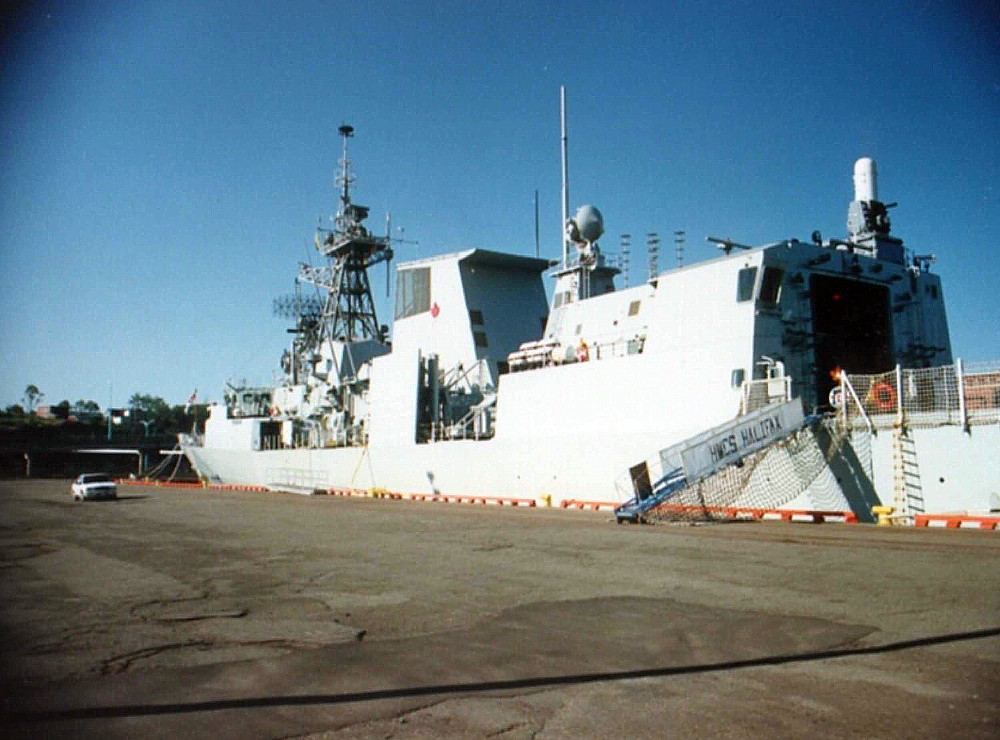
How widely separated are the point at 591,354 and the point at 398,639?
14.6 metres

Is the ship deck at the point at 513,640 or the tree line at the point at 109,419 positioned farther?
the tree line at the point at 109,419

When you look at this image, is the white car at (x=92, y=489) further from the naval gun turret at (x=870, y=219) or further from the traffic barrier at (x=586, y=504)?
the naval gun turret at (x=870, y=219)

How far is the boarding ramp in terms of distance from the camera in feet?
44.7

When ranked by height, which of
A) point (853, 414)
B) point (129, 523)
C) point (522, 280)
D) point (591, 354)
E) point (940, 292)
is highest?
point (522, 280)

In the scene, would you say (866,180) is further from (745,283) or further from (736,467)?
(736,467)

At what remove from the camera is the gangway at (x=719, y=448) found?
44.5 feet

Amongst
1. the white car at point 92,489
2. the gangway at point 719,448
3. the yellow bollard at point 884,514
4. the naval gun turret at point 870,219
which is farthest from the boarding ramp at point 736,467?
the white car at point 92,489

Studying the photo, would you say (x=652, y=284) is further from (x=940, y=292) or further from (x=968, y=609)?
(x=968, y=609)

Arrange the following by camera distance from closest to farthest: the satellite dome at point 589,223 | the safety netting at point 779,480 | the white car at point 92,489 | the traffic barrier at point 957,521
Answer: the traffic barrier at point 957,521
the safety netting at point 779,480
the satellite dome at point 589,223
the white car at point 92,489

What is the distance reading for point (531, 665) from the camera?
15.4 ft

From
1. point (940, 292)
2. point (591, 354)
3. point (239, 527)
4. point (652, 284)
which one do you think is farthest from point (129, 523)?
point (940, 292)

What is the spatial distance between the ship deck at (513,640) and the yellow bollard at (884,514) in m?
1.95

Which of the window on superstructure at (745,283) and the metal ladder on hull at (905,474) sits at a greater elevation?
the window on superstructure at (745,283)

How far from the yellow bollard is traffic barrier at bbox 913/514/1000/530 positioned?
0.37 meters
